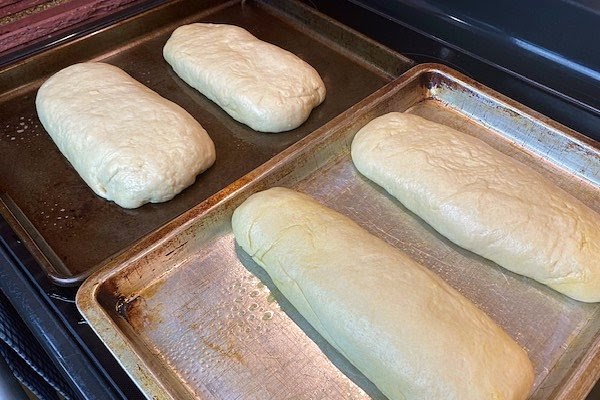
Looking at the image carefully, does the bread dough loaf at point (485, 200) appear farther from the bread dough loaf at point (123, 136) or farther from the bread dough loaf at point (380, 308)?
the bread dough loaf at point (123, 136)

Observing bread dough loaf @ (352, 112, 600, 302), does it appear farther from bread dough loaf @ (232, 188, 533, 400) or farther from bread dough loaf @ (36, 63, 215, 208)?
bread dough loaf @ (36, 63, 215, 208)

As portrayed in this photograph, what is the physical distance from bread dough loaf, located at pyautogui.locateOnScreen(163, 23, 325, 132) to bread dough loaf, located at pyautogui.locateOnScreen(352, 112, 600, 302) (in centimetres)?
32

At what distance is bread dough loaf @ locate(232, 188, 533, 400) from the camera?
1.11m

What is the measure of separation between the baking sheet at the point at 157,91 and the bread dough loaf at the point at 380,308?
40cm

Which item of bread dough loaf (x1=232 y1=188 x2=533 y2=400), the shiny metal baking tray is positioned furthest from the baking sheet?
bread dough loaf (x1=232 y1=188 x2=533 y2=400)

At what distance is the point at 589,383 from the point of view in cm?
112

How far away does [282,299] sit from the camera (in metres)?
1.36

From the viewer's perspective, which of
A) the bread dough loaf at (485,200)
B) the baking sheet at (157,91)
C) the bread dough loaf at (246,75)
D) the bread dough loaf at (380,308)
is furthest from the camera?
the bread dough loaf at (246,75)

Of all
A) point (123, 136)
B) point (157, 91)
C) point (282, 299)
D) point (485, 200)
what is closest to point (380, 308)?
point (282, 299)

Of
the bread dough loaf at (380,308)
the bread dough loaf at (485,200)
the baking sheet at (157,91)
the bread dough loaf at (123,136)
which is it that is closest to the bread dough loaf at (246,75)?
the baking sheet at (157,91)

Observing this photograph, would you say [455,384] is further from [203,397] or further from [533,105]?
[533,105]

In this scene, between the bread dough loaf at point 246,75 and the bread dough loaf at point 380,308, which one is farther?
the bread dough loaf at point 246,75

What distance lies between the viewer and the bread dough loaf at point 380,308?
1106 millimetres

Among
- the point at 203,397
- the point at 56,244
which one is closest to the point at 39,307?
the point at 56,244
